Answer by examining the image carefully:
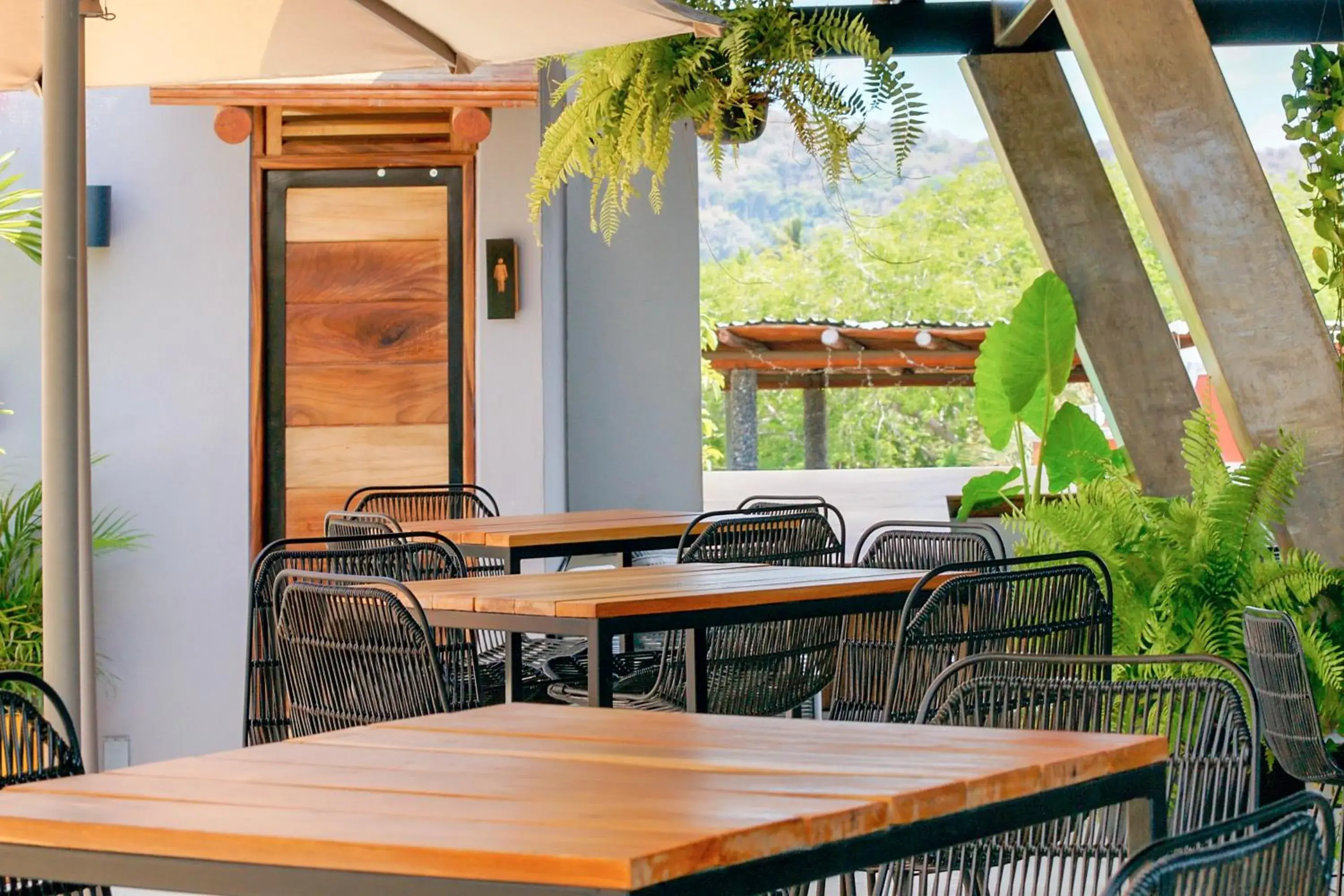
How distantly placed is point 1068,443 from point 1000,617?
12.4ft

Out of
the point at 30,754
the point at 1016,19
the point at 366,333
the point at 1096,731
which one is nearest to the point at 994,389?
the point at 1016,19

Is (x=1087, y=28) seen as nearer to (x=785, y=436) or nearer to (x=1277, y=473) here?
(x=1277, y=473)

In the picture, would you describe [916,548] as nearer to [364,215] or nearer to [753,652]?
[753,652]

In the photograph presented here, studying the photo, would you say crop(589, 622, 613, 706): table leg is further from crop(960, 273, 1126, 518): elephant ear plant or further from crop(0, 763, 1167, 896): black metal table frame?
crop(960, 273, 1126, 518): elephant ear plant

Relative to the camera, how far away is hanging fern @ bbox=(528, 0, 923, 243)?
156 inches

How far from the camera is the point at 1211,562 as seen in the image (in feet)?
14.4

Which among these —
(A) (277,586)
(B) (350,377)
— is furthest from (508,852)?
(B) (350,377)

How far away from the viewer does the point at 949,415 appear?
111ft

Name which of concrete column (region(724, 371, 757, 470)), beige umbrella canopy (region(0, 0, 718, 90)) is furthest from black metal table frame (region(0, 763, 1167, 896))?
concrete column (region(724, 371, 757, 470))

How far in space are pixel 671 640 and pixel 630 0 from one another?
133cm

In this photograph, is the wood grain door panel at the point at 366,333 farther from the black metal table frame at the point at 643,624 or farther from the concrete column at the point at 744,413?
the concrete column at the point at 744,413

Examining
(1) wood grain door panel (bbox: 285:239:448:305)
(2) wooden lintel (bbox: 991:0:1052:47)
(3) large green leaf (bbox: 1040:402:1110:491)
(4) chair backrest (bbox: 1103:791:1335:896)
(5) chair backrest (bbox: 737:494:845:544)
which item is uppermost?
(2) wooden lintel (bbox: 991:0:1052:47)

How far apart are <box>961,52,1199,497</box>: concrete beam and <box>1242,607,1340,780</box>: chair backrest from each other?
305cm

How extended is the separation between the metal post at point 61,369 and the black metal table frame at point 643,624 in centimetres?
65
